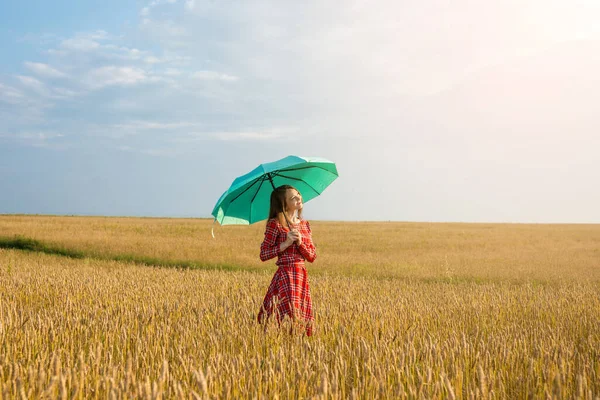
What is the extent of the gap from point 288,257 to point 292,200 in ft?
2.02

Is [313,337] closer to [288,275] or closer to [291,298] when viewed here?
[291,298]

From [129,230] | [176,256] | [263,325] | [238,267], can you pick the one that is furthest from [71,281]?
[129,230]

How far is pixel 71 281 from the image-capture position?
9.30m

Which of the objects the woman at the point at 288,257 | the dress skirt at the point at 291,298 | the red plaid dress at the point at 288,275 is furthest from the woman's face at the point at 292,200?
the dress skirt at the point at 291,298

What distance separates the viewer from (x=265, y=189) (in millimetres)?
6055

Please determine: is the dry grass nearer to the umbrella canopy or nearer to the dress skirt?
the umbrella canopy

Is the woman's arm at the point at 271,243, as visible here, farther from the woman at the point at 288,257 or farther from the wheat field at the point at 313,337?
the wheat field at the point at 313,337

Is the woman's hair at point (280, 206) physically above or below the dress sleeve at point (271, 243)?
above

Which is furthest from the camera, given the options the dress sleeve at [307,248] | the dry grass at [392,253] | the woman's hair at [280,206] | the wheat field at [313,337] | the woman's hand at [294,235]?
the dry grass at [392,253]

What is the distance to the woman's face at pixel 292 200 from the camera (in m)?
5.07

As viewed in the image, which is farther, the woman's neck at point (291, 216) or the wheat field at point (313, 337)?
the woman's neck at point (291, 216)

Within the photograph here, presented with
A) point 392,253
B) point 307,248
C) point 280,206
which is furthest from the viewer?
point 392,253

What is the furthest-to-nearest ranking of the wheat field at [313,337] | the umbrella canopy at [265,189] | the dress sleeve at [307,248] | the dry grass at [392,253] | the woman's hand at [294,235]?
the dry grass at [392,253] → the umbrella canopy at [265,189] → the dress sleeve at [307,248] → the woman's hand at [294,235] → the wheat field at [313,337]

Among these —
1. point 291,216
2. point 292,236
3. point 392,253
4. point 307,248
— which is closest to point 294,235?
point 292,236
